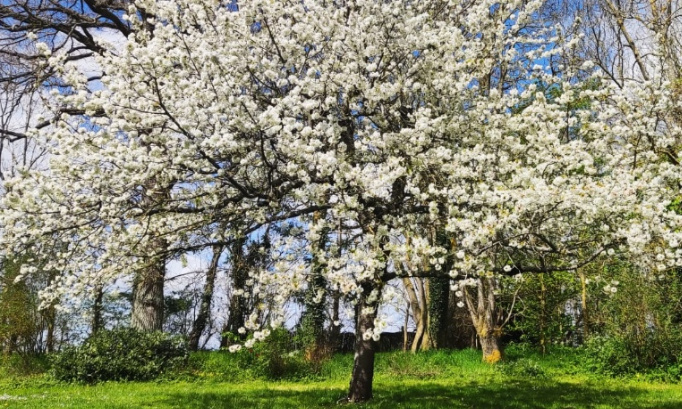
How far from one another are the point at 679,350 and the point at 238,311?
40.5 feet

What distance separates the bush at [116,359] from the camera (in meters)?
12.2

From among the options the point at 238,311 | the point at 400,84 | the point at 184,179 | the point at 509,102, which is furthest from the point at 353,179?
the point at 238,311

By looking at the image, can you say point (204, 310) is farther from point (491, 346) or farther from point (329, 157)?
point (329, 157)

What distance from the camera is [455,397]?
879cm

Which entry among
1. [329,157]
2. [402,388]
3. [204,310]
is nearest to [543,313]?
[402,388]

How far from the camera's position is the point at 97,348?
12.5 metres

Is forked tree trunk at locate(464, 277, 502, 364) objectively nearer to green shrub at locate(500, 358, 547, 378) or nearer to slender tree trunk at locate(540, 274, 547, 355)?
green shrub at locate(500, 358, 547, 378)

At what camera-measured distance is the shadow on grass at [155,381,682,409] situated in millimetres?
8055

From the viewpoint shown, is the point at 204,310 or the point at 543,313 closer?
the point at 543,313

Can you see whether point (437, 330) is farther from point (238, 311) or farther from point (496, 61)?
point (496, 61)

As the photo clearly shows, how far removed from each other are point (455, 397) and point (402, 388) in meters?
1.34

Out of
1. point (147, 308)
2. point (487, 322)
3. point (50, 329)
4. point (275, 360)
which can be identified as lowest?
point (275, 360)

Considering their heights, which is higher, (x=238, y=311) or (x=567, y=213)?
(x=567, y=213)

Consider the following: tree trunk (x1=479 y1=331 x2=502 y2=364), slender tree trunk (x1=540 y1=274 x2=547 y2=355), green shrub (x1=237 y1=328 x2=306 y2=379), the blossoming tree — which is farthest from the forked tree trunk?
the blossoming tree
